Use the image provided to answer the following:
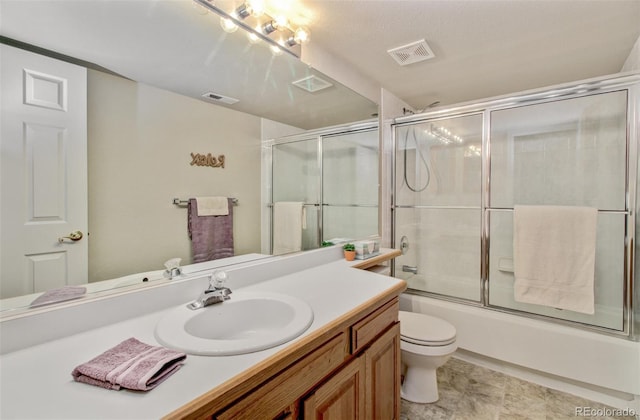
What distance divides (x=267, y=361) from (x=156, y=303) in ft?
1.82

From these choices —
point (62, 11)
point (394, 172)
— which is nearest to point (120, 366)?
point (62, 11)

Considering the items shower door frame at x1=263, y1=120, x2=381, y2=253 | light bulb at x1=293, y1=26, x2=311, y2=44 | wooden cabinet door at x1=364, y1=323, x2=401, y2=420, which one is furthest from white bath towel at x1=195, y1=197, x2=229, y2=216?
light bulb at x1=293, y1=26, x2=311, y2=44

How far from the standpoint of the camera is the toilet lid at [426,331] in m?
1.62

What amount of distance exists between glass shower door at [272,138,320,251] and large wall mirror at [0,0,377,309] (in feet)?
0.54

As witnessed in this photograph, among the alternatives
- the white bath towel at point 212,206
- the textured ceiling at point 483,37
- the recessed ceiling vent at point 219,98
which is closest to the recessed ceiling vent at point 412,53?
the textured ceiling at point 483,37

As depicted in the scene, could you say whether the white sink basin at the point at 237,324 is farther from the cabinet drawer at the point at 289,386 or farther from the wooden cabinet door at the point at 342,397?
the wooden cabinet door at the point at 342,397

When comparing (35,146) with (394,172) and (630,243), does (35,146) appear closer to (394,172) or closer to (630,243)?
(394,172)

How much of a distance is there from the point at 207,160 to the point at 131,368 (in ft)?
2.64

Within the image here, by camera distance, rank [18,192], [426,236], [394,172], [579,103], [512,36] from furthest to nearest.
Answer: [426,236] → [394,172] → [579,103] → [512,36] → [18,192]

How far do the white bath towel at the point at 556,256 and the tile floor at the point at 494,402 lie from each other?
56 centimetres

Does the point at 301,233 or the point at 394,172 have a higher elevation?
the point at 394,172

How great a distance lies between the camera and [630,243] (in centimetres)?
171

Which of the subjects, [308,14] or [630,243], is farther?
[630,243]

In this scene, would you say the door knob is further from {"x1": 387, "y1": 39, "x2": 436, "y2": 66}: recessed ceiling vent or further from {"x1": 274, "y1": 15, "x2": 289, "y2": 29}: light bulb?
{"x1": 387, "y1": 39, "x2": 436, "y2": 66}: recessed ceiling vent
